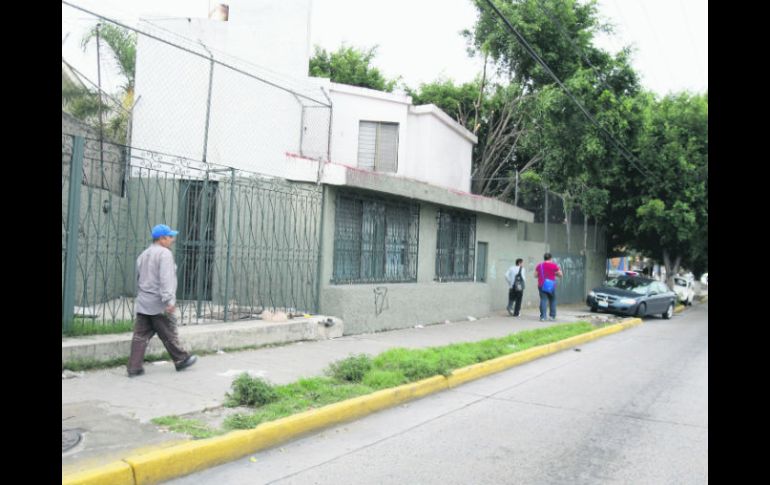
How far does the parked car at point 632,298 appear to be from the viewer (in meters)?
19.1

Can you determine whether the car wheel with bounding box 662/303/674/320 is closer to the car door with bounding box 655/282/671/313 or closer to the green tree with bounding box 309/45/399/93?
the car door with bounding box 655/282/671/313

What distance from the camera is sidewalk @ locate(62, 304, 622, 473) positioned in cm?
449

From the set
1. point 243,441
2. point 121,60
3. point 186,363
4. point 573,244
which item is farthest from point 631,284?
point 243,441

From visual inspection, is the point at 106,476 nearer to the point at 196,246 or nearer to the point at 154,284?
the point at 154,284

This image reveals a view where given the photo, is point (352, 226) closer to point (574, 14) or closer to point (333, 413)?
point (333, 413)

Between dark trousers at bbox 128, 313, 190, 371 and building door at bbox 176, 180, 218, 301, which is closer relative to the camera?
dark trousers at bbox 128, 313, 190, 371

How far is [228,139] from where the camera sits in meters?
11.7

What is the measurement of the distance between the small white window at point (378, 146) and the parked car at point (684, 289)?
761 inches

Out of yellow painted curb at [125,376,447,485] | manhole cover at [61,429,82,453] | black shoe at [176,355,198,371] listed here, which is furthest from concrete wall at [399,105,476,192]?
manhole cover at [61,429,82,453]

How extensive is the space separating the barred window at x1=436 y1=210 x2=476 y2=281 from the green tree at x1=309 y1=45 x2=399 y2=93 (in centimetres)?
1159

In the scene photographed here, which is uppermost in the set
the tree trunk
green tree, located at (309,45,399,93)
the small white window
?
green tree, located at (309,45,399,93)

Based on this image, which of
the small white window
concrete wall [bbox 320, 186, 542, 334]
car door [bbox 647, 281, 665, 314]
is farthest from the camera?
car door [bbox 647, 281, 665, 314]

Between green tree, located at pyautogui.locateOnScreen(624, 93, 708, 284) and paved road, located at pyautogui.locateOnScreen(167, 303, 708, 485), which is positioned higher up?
green tree, located at pyautogui.locateOnScreen(624, 93, 708, 284)

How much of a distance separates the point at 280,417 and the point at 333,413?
1.99 feet
